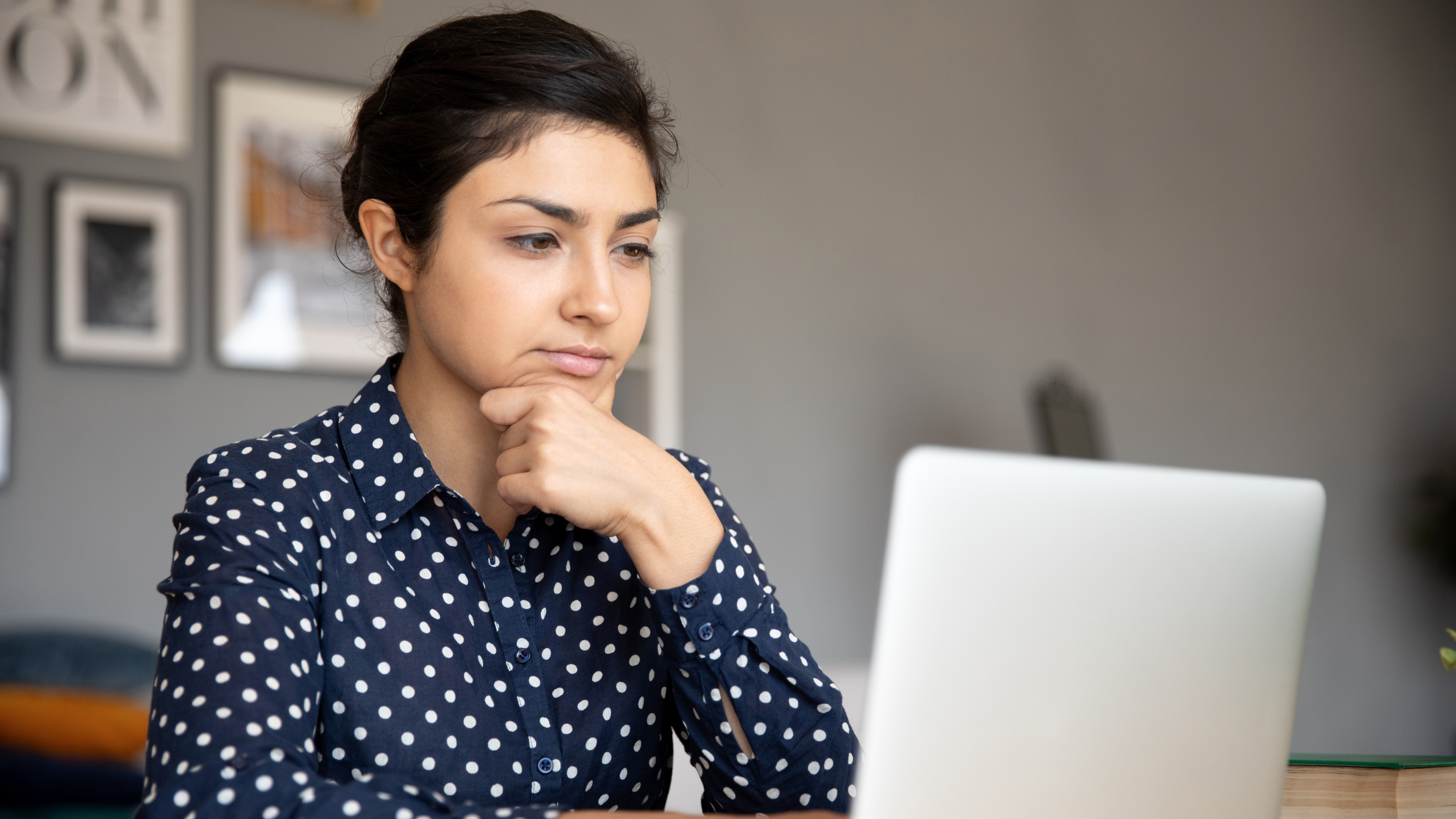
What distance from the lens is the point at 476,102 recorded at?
111 centimetres

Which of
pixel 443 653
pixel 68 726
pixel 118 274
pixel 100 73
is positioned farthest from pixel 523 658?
pixel 100 73

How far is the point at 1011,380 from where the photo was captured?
4055 millimetres

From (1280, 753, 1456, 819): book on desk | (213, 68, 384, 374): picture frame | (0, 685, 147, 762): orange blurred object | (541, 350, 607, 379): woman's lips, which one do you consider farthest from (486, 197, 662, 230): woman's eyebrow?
(213, 68, 384, 374): picture frame

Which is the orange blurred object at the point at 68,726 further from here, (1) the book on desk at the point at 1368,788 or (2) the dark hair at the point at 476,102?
(1) the book on desk at the point at 1368,788

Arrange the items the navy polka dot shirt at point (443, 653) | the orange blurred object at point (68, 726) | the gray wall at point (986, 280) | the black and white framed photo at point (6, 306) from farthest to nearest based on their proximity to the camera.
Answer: the gray wall at point (986, 280) → the black and white framed photo at point (6, 306) → the orange blurred object at point (68, 726) → the navy polka dot shirt at point (443, 653)

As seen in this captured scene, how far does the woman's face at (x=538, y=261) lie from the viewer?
1.08 metres

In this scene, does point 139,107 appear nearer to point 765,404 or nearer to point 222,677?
point 765,404

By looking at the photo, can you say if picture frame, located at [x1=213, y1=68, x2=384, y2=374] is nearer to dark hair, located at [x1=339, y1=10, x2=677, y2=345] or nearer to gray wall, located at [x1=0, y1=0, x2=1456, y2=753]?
gray wall, located at [x1=0, y1=0, x2=1456, y2=753]

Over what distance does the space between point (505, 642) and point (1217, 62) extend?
4.49 m

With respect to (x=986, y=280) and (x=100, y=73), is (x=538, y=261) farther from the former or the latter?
(x=986, y=280)

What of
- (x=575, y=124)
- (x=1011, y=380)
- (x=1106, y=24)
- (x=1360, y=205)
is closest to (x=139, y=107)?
(x=575, y=124)

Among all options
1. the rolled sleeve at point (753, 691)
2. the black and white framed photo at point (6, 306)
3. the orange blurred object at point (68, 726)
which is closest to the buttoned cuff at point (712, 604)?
the rolled sleeve at point (753, 691)

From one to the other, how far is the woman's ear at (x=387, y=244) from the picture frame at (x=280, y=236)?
5.24ft

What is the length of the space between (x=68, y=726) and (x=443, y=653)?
1632 mm
